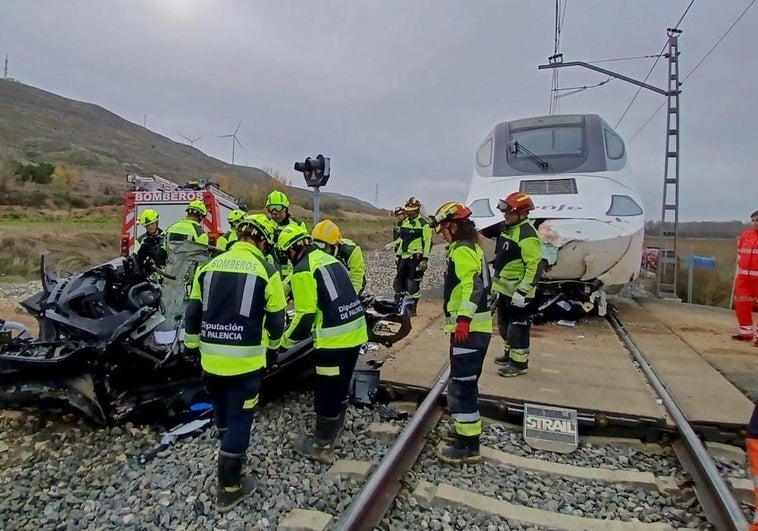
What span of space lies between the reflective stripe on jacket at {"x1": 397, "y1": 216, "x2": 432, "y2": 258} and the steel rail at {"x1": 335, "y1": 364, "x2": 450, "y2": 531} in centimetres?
467

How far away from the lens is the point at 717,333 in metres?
8.08

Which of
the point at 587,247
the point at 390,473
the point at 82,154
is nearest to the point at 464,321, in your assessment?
the point at 390,473

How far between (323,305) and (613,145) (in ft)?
21.6

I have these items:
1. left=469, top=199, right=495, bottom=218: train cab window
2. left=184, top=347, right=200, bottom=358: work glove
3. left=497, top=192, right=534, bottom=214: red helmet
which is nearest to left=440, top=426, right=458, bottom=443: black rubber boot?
left=184, top=347, right=200, bottom=358: work glove

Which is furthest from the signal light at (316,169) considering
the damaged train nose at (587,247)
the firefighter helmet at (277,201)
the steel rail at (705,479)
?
the steel rail at (705,479)

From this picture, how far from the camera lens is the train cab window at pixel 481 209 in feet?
25.7

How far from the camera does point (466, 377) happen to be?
3840mm

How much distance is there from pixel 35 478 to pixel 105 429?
0.68 meters

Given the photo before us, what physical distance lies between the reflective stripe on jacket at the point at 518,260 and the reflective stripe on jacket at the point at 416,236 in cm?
335

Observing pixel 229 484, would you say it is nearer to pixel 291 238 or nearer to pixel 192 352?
pixel 192 352

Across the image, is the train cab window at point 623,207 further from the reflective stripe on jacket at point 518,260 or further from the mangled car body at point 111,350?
the mangled car body at point 111,350

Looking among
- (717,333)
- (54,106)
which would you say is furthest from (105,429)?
(54,106)

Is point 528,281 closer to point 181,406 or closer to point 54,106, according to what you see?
point 181,406

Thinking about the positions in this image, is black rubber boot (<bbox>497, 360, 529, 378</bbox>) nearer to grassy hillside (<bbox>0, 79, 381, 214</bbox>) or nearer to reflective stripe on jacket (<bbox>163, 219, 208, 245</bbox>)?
reflective stripe on jacket (<bbox>163, 219, 208, 245</bbox>)
